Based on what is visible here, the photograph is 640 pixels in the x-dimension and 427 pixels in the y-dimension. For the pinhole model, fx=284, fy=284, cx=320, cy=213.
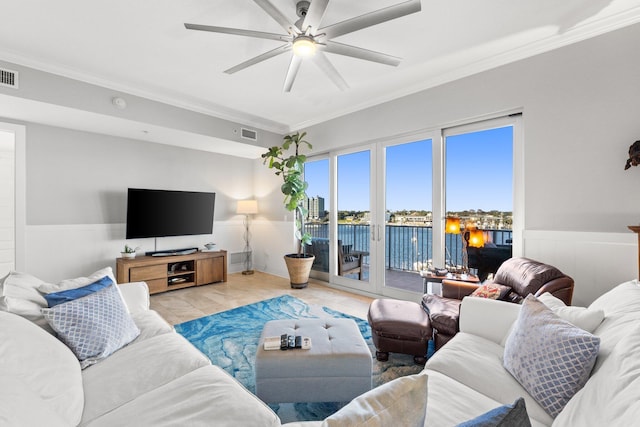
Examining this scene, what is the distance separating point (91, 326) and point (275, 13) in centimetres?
217

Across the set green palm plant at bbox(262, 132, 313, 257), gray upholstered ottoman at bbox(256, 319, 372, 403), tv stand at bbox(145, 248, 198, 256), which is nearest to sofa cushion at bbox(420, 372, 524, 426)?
gray upholstered ottoman at bbox(256, 319, 372, 403)

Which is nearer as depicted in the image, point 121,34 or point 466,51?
point 121,34

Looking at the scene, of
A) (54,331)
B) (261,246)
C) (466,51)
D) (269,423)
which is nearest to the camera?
(269,423)

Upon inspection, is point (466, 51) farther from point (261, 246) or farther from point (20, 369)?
point (261, 246)

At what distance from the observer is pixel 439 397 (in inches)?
47.3

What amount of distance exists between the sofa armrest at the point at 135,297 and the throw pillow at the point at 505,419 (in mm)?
2347

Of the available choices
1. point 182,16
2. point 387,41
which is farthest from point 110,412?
point 387,41

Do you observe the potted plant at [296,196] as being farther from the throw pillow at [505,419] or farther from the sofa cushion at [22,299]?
→ the throw pillow at [505,419]

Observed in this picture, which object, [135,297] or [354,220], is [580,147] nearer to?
[354,220]

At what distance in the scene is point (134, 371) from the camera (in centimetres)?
139

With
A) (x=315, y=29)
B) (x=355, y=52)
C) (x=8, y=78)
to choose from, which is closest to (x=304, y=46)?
(x=315, y=29)

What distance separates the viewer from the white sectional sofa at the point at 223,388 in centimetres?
70

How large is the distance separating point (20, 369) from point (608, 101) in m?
4.05

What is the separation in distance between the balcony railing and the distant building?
0.48m
